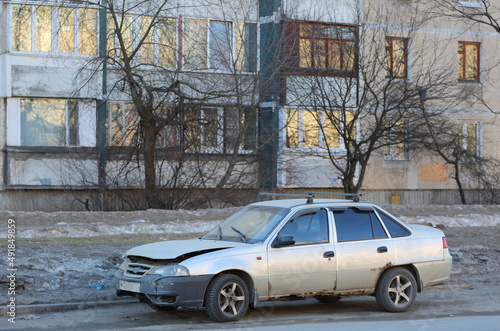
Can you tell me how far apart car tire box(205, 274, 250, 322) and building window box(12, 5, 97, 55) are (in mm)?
16164

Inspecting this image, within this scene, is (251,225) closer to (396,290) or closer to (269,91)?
(396,290)

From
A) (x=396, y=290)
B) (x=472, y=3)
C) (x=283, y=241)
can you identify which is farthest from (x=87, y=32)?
(x=396, y=290)

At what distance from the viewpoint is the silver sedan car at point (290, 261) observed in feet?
28.7

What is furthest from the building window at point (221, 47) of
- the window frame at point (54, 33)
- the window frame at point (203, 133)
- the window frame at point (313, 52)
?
the window frame at point (54, 33)

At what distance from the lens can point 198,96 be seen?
856 inches

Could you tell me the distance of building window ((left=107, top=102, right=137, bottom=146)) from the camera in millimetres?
23106

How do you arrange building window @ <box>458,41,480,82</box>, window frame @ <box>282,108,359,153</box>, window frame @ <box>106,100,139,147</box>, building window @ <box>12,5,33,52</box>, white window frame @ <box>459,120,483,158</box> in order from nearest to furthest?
window frame @ <box>106,100,139,147</box>, building window @ <box>12,5,33,52</box>, window frame @ <box>282,108,359,153</box>, white window frame @ <box>459,120,483,158</box>, building window @ <box>458,41,480,82</box>

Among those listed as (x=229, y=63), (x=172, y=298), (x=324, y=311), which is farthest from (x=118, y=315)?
(x=229, y=63)

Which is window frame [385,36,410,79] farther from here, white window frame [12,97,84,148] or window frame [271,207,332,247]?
window frame [271,207,332,247]

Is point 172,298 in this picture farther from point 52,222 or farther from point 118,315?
point 52,222

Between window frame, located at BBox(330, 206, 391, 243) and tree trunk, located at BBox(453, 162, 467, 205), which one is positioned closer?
window frame, located at BBox(330, 206, 391, 243)

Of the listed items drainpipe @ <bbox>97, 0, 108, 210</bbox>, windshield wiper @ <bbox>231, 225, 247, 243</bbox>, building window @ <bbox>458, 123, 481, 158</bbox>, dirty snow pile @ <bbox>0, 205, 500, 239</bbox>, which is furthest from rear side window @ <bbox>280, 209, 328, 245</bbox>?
building window @ <bbox>458, 123, 481, 158</bbox>

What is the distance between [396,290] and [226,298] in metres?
2.52

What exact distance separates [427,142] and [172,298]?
18.7 m
